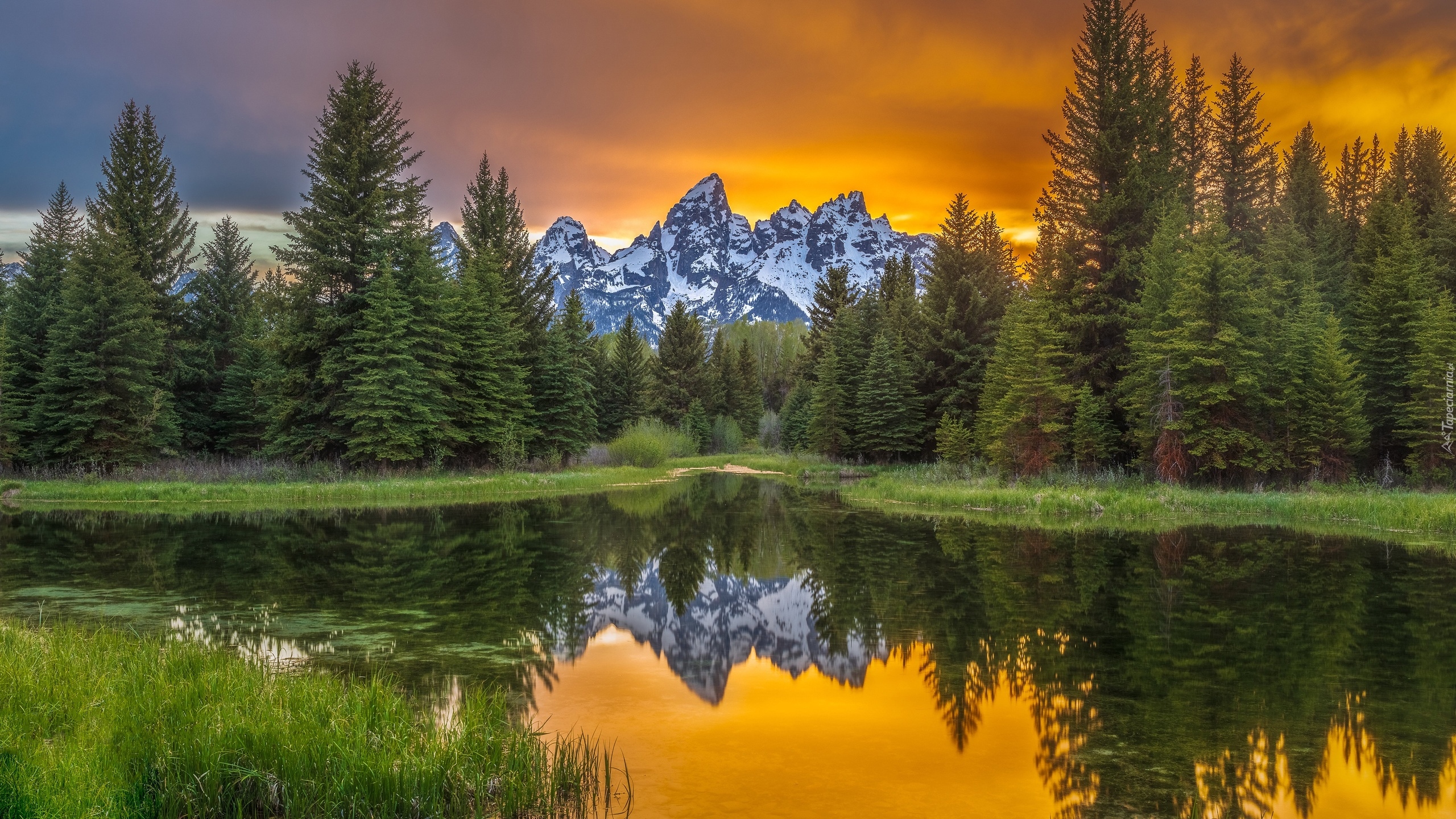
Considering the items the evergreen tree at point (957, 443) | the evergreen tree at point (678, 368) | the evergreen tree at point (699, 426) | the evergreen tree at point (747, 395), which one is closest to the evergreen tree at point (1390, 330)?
the evergreen tree at point (957, 443)

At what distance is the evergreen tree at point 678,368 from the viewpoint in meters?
80.5

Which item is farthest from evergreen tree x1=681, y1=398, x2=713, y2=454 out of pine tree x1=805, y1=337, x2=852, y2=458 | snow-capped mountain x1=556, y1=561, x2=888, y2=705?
snow-capped mountain x1=556, y1=561, x2=888, y2=705

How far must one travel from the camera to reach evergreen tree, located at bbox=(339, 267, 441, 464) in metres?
33.2

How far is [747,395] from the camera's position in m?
91.9

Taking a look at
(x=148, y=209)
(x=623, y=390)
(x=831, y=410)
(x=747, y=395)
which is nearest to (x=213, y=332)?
(x=148, y=209)

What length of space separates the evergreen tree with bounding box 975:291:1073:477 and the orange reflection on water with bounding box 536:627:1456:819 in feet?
78.8

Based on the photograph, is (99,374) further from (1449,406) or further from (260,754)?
(1449,406)

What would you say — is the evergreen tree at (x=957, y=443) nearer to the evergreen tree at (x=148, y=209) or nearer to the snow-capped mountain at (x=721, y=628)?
the snow-capped mountain at (x=721, y=628)

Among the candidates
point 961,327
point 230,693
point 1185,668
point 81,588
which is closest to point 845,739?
point 1185,668

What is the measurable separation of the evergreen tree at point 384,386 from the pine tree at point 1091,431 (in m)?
25.7

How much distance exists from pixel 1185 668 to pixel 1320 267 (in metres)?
38.5

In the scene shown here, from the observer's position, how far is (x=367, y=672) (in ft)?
29.9

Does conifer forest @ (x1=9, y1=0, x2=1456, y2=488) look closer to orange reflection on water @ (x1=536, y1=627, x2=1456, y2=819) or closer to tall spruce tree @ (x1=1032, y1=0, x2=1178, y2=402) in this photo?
tall spruce tree @ (x1=1032, y1=0, x2=1178, y2=402)

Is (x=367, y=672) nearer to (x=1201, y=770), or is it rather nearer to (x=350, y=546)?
(x=1201, y=770)
